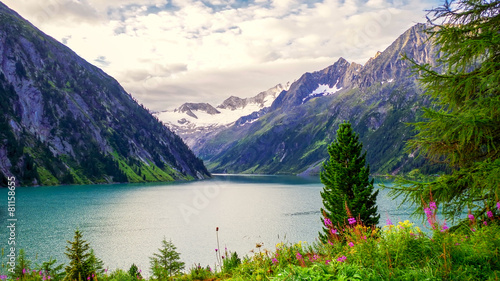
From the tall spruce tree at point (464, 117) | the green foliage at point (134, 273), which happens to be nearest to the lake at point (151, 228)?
the green foliage at point (134, 273)

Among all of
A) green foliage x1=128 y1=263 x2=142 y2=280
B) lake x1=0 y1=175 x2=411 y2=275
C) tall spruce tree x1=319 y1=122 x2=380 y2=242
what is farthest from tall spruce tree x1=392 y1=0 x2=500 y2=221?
lake x1=0 y1=175 x2=411 y2=275

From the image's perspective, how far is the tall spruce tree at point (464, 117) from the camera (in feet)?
32.5

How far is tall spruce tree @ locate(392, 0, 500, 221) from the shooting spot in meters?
9.90

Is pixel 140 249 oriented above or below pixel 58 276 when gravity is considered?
below

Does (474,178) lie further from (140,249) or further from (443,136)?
(140,249)

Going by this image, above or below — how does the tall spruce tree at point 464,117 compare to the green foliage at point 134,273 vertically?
above

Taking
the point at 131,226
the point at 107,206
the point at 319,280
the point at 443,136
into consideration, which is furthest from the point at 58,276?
the point at 107,206

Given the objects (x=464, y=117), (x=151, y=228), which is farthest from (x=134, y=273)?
(x=151, y=228)

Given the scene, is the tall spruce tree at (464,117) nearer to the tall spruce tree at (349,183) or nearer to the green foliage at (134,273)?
the green foliage at (134,273)

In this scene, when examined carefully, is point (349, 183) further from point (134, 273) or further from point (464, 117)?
point (464, 117)

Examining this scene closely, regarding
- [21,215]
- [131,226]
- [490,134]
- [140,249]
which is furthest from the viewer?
[21,215]

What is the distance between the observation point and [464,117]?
988 cm

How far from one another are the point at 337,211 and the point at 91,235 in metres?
51.3

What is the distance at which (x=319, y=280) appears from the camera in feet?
22.1
